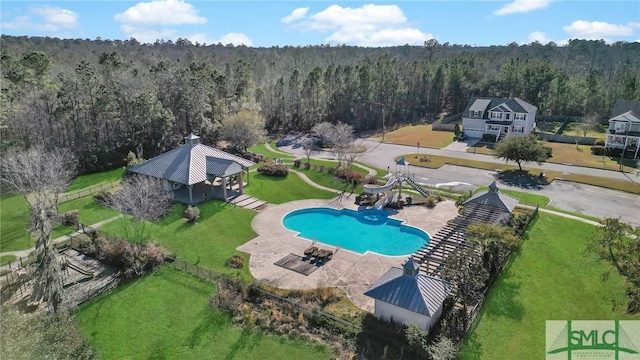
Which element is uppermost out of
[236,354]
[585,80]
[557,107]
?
[585,80]

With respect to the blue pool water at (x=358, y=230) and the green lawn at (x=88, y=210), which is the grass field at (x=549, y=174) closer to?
the blue pool water at (x=358, y=230)

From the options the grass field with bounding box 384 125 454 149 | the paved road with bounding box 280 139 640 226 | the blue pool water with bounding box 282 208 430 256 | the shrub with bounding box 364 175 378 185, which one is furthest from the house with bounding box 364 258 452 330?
the grass field with bounding box 384 125 454 149

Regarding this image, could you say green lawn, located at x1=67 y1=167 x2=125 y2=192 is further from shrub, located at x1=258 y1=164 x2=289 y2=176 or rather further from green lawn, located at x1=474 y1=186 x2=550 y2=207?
green lawn, located at x1=474 y1=186 x2=550 y2=207

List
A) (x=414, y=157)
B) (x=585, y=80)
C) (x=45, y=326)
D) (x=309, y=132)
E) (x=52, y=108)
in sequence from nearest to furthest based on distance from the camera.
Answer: (x=45, y=326), (x=52, y=108), (x=414, y=157), (x=309, y=132), (x=585, y=80)

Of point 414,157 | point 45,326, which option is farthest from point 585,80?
point 45,326

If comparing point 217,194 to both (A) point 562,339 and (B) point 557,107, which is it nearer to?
(A) point 562,339

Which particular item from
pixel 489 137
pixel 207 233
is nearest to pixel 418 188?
pixel 207 233
